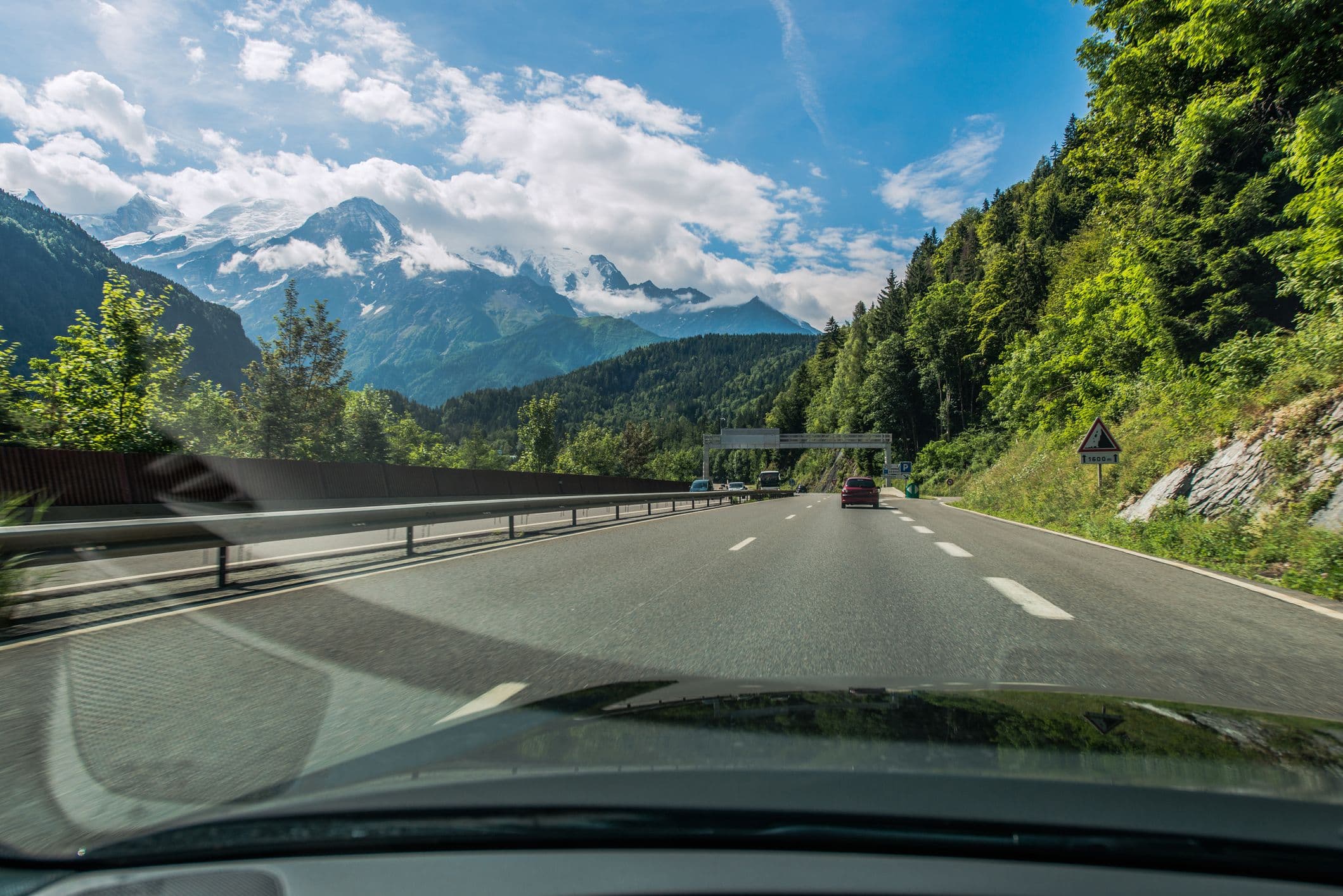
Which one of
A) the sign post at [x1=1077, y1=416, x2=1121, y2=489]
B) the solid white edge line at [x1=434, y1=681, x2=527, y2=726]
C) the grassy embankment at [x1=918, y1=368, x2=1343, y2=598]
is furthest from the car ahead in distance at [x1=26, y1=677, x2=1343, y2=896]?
the sign post at [x1=1077, y1=416, x2=1121, y2=489]

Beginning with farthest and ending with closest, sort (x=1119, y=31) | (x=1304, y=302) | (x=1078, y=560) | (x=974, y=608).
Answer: (x=1119, y=31)
(x=1304, y=302)
(x=1078, y=560)
(x=974, y=608)

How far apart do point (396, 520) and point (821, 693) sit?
8.93 metres

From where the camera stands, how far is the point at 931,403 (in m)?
88.2

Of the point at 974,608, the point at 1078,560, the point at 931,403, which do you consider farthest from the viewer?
the point at 931,403

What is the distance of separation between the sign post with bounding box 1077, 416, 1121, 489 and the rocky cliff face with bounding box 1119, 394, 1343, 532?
6.48 feet

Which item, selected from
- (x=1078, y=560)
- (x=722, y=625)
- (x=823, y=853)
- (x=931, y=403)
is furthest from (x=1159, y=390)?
(x=931, y=403)

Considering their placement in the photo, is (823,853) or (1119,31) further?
(1119,31)

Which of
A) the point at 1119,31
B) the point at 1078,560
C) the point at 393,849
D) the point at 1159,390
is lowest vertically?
the point at 1078,560

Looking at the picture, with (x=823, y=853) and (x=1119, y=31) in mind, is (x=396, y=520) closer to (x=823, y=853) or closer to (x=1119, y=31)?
(x=823, y=853)

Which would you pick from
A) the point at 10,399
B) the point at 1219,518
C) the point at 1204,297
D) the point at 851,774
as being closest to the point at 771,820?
the point at 851,774

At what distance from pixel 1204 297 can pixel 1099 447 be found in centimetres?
947

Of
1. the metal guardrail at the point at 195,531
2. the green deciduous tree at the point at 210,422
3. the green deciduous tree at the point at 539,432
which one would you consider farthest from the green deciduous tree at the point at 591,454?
the metal guardrail at the point at 195,531

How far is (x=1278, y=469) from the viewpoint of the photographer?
35.1 ft

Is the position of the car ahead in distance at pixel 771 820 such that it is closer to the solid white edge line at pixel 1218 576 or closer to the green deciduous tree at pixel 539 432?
the solid white edge line at pixel 1218 576
